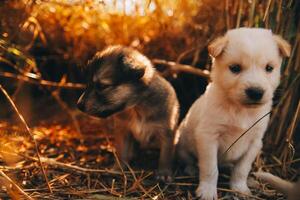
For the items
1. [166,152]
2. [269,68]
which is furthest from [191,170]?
[269,68]

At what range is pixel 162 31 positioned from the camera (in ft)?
20.0

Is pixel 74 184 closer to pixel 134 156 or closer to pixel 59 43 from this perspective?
pixel 134 156

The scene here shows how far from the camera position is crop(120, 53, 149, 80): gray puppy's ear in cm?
402

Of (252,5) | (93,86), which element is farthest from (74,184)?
(252,5)

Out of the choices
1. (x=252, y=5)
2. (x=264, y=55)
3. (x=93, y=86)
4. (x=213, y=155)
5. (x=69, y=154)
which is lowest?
(x=69, y=154)

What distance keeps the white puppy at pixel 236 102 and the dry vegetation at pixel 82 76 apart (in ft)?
0.97

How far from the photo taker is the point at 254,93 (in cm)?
351

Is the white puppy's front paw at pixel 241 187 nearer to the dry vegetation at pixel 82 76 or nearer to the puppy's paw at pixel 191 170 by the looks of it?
the dry vegetation at pixel 82 76

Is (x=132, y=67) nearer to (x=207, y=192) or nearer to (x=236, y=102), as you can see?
(x=236, y=102)

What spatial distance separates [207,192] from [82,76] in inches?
97.7

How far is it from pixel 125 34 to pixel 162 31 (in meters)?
0.54

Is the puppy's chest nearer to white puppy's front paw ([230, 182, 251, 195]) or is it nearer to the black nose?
white puppy's front paw ([230, 182, 251, 195])

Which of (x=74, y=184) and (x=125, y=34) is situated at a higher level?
(x=125, y=34)

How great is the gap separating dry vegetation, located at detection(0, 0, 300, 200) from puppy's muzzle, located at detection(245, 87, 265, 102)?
68cm
